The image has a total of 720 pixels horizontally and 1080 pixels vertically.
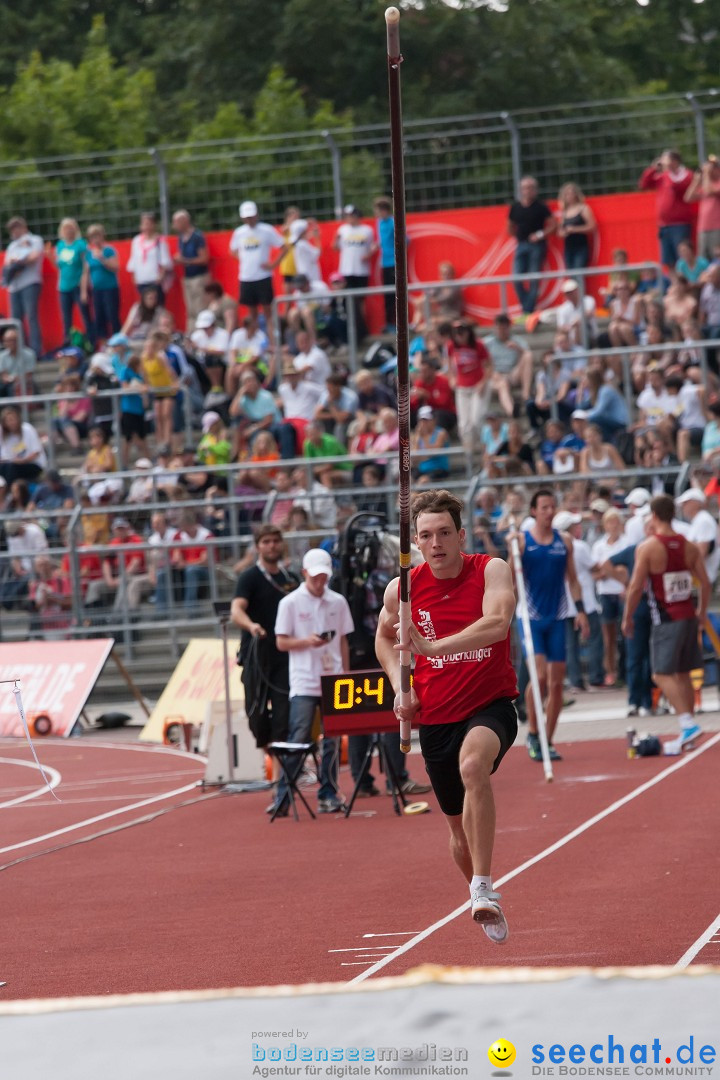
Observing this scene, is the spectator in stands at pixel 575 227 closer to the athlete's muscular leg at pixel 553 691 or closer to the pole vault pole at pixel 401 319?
the athlete's muscular leg at pixel 553 691

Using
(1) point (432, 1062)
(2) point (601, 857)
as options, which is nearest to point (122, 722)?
(2) point (601, 857)

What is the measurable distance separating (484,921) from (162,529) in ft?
52.8

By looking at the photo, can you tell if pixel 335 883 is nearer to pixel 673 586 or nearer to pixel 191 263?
pixel 673 586

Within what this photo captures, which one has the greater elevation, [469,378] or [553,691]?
[469,378]

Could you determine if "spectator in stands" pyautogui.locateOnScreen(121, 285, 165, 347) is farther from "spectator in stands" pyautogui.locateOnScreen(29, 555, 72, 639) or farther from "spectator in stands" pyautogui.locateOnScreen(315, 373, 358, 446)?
"spectator in stands" pyautogui.locateOnScreen(29, 555, 72, 639)

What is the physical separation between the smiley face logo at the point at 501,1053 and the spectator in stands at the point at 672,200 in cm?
2074

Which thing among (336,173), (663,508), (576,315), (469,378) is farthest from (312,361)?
(663,508)

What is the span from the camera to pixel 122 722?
72.0 feet

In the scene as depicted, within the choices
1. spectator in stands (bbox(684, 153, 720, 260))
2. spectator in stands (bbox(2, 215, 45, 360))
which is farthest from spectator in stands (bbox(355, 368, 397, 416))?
spectator in stands (bbox(2, 215, 45, 360))

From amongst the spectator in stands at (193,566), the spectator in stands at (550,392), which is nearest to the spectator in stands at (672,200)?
the spectator in stands at (550,392)

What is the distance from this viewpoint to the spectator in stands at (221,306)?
26.9 metres

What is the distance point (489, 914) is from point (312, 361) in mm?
18072

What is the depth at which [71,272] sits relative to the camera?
28609 mm

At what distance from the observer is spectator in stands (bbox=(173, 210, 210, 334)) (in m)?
28.1
